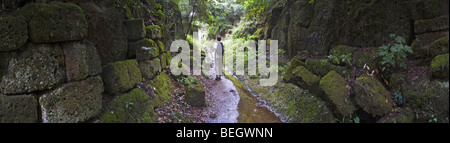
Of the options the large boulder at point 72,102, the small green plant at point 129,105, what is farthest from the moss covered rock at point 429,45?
the large boulder at point 72,102

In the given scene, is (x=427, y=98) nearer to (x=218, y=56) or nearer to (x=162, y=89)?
(x=162, y=89)

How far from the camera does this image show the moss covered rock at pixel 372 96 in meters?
4.55

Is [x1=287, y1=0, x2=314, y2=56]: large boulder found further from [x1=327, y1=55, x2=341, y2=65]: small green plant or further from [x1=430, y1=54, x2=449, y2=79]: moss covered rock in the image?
[x1=430, y1=54, x2=449, y2=79]: moss covered rock

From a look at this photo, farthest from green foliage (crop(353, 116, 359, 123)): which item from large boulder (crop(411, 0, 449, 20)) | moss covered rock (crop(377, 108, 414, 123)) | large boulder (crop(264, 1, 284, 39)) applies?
large boulder (crop(264, 1, 284, 39))

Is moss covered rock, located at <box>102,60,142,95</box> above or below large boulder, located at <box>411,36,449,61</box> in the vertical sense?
below

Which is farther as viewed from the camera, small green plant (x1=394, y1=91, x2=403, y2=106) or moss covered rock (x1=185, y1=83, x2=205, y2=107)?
moss covered rock (x1=185, y1=83, x2=205, y2=107)

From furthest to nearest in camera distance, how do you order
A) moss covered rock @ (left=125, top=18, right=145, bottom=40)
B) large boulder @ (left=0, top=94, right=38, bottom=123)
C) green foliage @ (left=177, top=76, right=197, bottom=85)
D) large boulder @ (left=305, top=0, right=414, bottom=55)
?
green foliage @ (left=177, top=76, right=197, bottom=85)
moss covered rock @ (left=125, top=18, right=145, bottom=40)
large boulder @ (left=305, top=0, right=414, bottom=55)
large boulder @ (left=0, top=94, right=38, bottom=123)

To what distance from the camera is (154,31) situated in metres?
7.02

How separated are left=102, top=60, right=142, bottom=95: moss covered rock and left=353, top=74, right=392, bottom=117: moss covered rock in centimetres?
591

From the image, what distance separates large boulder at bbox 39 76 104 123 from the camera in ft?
11.7

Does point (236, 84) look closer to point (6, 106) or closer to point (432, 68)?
point (432, 68)

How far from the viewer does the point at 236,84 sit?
10.2m

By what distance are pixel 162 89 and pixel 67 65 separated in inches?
125
